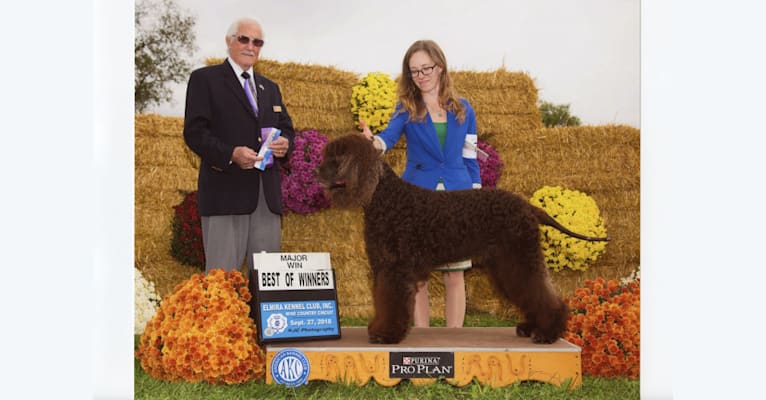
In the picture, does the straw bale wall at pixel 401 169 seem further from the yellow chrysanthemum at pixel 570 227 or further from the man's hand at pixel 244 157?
the man's hand at pixel 244 157

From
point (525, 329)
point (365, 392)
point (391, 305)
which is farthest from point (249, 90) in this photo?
point (525, 329)

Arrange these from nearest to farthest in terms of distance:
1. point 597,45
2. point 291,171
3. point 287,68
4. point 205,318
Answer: point 205,318
point 597,45
point 291,171
point 287,68

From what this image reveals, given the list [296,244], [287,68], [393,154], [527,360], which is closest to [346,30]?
[287,68]

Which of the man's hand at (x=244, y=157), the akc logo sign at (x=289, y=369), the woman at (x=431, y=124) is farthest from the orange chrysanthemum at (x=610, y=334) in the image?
the man's hand at (x=244, y=157)

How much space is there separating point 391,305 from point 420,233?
432 mm

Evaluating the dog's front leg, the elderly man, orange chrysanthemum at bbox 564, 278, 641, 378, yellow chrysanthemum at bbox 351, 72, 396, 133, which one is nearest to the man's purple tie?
the elderly man

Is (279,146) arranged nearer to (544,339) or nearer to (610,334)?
(544,339)

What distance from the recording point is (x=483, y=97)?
5809mm

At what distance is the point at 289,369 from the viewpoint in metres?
3.23

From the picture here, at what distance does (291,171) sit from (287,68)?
1.07 m

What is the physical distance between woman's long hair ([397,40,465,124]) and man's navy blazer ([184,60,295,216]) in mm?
969

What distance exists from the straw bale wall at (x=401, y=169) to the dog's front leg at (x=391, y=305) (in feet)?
7.11
